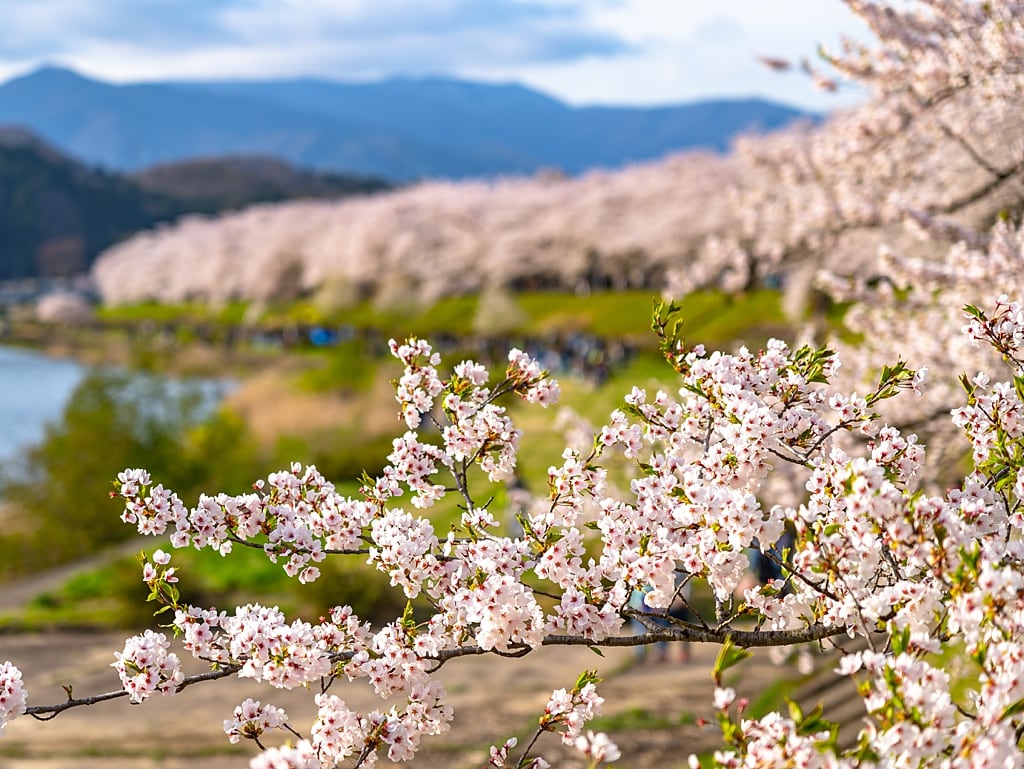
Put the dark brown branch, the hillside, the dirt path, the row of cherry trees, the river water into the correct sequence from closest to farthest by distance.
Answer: the row of cherry trees
the dark brown branch
the dirt path
the river water
the hillside

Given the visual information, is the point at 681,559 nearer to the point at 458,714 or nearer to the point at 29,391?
the point at 458,714

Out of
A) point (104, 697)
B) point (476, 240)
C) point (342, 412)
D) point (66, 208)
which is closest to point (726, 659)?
point (104, 697)

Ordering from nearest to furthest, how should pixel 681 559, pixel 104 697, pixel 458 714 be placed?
pixel 104 697, pixel 681 559, pixel 458 714

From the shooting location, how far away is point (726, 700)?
2.43 meters

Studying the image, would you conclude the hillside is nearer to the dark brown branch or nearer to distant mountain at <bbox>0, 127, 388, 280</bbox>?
the dark brown branch

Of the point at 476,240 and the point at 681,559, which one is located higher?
the point at 476,240

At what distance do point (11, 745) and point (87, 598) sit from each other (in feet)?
21.6

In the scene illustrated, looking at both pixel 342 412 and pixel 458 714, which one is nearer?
pixel 458 714

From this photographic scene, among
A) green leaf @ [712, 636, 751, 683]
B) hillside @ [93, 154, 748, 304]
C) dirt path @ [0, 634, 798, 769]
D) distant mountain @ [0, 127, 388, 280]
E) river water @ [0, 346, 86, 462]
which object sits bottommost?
dirt path @ [0, 634, 798, 769]

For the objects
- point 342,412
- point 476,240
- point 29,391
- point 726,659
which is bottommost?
point 726,659

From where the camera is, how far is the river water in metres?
41.8

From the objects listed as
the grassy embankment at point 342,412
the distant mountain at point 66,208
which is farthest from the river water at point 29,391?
the distant mountain at point 66,208

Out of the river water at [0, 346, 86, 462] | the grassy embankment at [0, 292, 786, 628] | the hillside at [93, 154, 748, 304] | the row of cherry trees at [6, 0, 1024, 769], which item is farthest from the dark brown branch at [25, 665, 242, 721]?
the hillside at [93, 154, 748, 304]

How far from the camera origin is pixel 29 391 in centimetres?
5381
